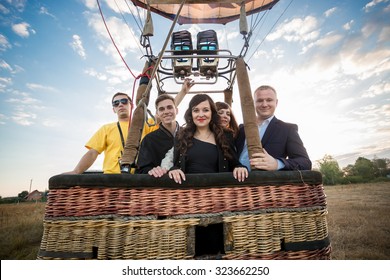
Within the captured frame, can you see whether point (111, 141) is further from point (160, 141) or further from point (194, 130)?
point (194, 130)

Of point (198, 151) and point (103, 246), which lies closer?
point (103, 246)

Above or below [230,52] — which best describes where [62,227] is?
below

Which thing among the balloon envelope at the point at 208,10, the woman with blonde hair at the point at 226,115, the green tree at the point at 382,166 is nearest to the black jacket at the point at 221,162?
the woman with blonde hair at the point at 226,115

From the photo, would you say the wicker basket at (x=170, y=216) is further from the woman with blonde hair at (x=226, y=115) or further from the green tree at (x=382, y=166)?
the green tree at (x=382, y=166)

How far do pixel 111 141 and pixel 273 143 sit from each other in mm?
1558

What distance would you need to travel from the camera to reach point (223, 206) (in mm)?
1221

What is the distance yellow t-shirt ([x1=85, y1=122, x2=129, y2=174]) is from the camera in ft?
7.84

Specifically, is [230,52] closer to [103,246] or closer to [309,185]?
[309,185]

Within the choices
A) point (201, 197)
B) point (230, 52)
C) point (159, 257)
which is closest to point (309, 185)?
point (201, 197)

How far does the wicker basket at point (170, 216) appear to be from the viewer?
1.17 meters

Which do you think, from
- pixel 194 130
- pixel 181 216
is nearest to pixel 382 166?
pixel 194 130

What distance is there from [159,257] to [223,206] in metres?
0.39

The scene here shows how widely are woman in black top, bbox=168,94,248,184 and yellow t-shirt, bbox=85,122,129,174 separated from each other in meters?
0.81

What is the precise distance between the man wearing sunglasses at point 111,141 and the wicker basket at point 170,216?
1114mm
